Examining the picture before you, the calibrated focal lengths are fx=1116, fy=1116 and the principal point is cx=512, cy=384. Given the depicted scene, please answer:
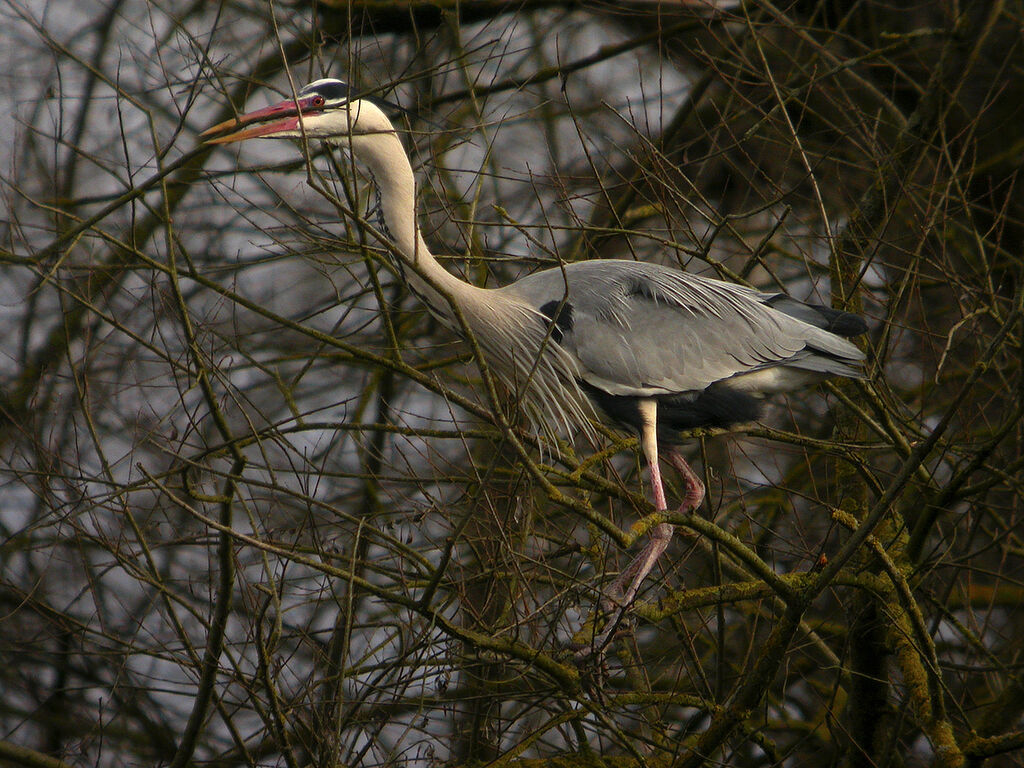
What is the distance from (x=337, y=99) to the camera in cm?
440

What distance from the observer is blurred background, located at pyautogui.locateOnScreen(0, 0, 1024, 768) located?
11.4 ft

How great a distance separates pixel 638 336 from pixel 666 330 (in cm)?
13

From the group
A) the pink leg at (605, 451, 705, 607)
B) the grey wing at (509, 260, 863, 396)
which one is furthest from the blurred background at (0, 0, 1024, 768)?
the grey wing at (509, 260, 863, 396)

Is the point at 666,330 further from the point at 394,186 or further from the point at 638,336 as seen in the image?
the point at 394,186

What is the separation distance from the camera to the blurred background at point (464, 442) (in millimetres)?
3473

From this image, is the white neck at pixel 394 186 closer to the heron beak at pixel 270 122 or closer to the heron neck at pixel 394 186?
the heron neck at pixel 394 186

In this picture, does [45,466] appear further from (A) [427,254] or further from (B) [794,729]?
(B) [794,729]

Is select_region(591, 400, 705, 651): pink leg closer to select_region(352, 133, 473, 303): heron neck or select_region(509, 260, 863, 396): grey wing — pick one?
select_region(509, 260, 863, 396): grey wing

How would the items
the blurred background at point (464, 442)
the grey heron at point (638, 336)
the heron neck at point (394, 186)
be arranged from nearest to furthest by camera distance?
the blurred background at point (464, 442)
the heron neck at point (394, 186)
the grey heron at point (638, 336)

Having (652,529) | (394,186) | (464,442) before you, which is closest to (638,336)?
(652,529)

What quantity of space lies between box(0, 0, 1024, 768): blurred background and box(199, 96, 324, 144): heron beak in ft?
0.45

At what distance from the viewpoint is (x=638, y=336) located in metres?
4.87

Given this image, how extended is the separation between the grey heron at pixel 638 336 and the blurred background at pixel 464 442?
20cm

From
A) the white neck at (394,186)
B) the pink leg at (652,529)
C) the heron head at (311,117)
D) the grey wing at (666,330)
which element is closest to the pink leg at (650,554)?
the pink leg at (652,529)
